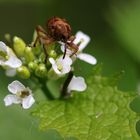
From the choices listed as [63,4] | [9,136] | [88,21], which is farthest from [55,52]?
[88,21]

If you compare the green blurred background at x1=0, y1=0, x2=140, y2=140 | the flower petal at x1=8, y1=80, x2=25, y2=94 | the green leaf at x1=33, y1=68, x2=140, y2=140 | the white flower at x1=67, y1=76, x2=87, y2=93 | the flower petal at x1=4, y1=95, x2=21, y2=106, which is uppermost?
the flower petal at x1=8, y1=80, x2=25, y2=94

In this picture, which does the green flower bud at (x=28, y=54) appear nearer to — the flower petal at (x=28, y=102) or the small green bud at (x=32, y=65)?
the small green bud at (x=32, y=65)

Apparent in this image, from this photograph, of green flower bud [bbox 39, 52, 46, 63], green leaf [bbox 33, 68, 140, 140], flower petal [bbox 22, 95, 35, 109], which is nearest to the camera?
green leaf [bbox 33, 68, 140, 140]

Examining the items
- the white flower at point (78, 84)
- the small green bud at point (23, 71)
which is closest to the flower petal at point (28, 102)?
the small green bud at point (23, 71)

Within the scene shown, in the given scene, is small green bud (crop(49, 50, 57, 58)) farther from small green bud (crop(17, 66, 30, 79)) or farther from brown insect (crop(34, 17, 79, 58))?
small green bud (crop(17, 66, 30, 79))

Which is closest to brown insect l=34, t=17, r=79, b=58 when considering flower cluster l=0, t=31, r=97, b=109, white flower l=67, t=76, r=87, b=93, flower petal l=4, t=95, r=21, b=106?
flower cluster l=0, t=31, r=97, b=109

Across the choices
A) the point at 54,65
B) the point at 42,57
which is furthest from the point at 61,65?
the point at 42,57

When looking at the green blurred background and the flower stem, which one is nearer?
the flower stem
